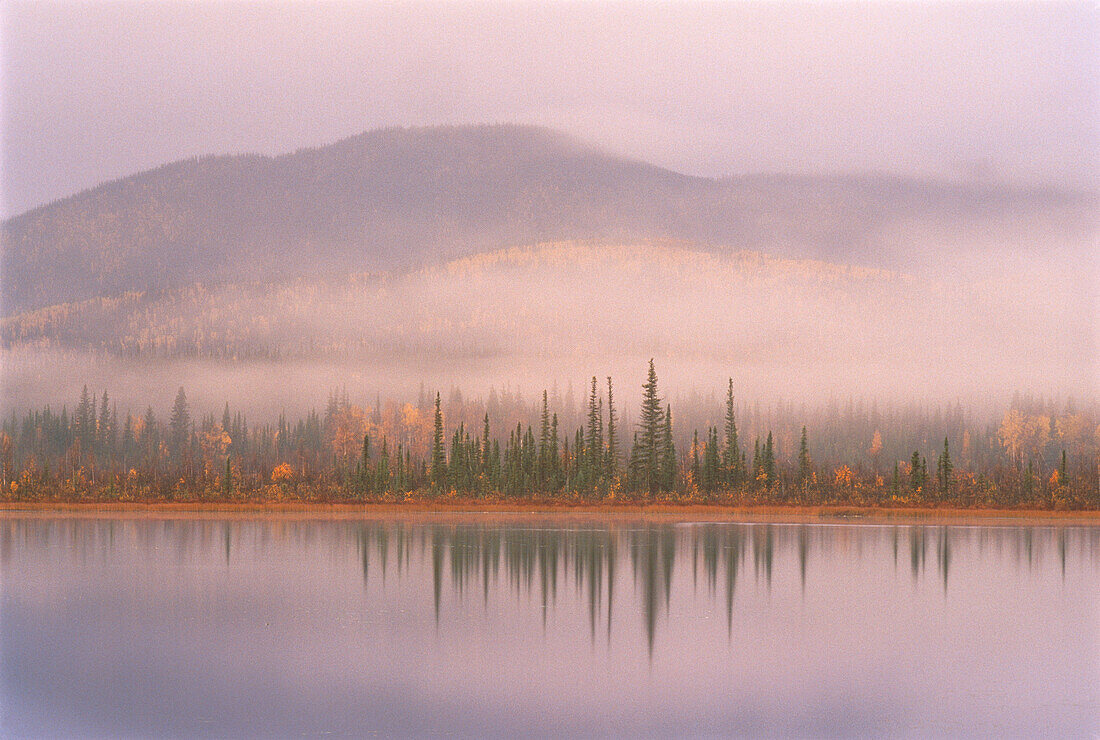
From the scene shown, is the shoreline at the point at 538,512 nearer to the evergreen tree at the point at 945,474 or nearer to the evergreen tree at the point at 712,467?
the evergreen tree at the point at 945,474

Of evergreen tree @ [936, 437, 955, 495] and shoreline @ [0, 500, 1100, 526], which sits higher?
evergreen tree @ [936, 437, 955, 495]

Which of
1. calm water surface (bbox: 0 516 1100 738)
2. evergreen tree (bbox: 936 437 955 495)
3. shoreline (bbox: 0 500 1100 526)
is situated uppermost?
evergreen tree (bbox: 936 437 955 495)

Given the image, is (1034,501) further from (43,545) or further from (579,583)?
(43,545)

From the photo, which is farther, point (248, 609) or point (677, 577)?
point (677, 577)

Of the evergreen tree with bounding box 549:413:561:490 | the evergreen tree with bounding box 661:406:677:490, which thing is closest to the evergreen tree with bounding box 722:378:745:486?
the evergreen tree with bounding box 661:406:677:490

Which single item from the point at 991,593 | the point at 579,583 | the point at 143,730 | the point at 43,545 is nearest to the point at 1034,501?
the point at 991,593

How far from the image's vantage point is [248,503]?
159625 mm

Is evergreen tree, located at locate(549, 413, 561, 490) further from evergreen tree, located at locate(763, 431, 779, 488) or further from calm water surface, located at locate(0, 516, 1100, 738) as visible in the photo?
calm water surface, located at locate(0, 516, 1100, 738)

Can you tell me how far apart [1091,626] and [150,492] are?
14840 centimetres

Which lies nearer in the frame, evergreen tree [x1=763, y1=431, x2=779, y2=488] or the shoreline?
the shoreline

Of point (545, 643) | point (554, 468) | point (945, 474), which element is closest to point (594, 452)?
point (554, 468)

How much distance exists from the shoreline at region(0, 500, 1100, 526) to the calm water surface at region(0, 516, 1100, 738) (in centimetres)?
6222

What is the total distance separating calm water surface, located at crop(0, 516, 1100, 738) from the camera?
3394 centimetres

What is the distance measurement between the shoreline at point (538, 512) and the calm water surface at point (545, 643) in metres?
62.2
